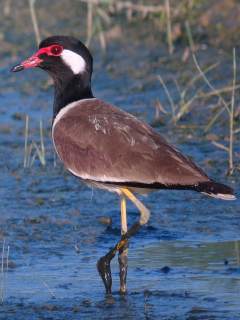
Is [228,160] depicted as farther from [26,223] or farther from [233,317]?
[233,317]

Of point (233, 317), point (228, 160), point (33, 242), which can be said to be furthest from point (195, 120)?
point (233, 317)

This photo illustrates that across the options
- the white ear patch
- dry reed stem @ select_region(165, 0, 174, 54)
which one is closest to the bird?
the white ear patch

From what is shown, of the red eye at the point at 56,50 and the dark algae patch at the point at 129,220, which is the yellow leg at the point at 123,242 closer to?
the dark algae patch at the point at 129,220

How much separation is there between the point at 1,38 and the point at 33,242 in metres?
6.86

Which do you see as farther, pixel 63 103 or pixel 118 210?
pixel 118 210

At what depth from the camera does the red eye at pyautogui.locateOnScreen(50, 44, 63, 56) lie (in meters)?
7.40

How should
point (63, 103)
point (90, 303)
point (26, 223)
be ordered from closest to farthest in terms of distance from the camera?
1. point (90, 303)
2. point (63, 103)
3. point (26, 223)

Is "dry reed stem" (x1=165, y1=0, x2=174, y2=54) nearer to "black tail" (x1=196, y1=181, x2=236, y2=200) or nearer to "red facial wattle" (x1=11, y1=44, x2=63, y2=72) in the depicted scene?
"red facial wattle" (x1=11, y1=44, x2=63, y2=72)

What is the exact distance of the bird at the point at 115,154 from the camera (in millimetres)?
6469

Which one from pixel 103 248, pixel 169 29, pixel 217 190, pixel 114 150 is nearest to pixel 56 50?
pixel 114 150

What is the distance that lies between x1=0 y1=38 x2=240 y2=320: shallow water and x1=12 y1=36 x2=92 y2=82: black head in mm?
1184

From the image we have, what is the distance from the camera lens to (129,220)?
824 cm

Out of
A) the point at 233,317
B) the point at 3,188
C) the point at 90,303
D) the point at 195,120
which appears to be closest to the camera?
the point at 233,317

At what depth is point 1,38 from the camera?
14180mm
